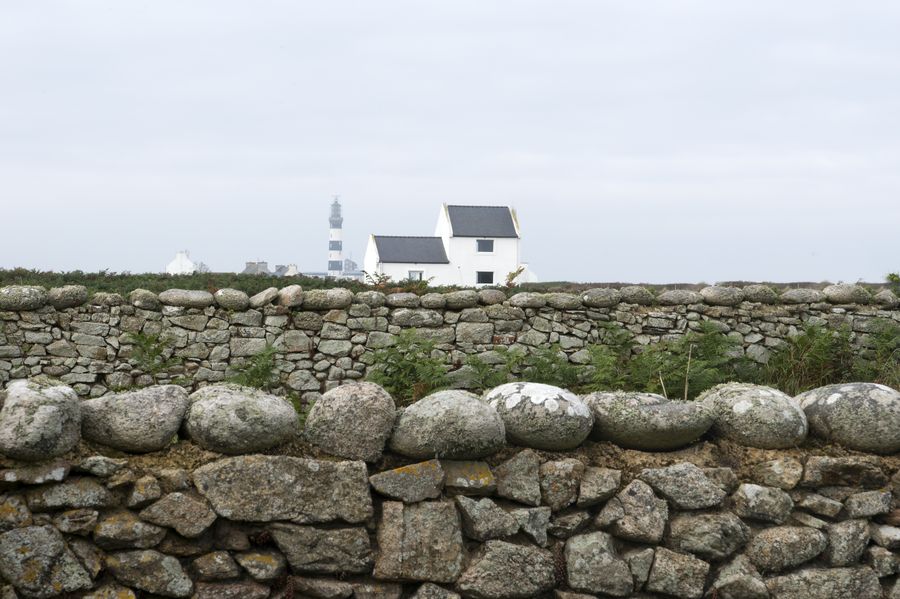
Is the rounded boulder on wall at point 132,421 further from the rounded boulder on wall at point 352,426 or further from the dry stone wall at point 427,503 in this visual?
the rounded boulder on wall at point 352,426

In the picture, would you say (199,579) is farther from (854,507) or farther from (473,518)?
(854,507)

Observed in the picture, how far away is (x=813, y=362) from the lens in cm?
994

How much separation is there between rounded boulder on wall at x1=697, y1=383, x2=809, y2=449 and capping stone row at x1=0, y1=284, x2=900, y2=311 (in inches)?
266

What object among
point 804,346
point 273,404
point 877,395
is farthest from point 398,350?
point 804,346

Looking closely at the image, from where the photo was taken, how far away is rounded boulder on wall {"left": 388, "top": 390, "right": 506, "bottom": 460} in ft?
12.8

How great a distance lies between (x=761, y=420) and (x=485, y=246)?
35593 mm

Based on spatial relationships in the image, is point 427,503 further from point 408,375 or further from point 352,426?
point 408,375

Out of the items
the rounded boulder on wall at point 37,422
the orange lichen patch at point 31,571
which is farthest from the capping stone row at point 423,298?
the orange lichen patch at point 31,571

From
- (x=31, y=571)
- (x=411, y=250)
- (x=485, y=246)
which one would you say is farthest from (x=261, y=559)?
(x=485, y=246)

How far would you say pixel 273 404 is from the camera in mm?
3873

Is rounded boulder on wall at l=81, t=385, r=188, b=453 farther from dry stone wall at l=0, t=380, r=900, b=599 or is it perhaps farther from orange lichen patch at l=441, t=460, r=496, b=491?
orange lichen patch at l=441, t=460, r=496, b=491

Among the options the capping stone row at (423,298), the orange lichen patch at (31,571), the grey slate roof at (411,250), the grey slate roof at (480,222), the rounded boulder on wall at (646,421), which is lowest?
the orange lichen patch at (31,571)

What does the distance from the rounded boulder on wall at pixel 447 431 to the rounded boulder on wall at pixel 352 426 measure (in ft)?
0.30

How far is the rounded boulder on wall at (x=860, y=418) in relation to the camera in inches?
168
